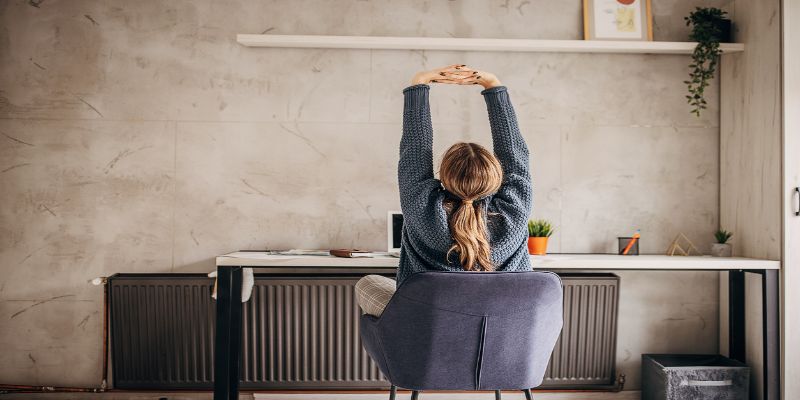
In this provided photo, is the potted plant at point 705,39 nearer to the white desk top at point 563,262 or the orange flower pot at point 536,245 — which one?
the white desk top at point 563,262

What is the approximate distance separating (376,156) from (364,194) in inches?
7.8

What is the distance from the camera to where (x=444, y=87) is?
2.66 m

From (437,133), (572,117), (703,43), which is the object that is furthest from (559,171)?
(703,43)

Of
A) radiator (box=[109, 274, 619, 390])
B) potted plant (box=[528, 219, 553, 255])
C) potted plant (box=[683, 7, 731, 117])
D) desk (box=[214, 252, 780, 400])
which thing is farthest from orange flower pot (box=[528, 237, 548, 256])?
potted plant (box=[683, 7, 731, 117])

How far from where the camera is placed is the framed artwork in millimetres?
2656

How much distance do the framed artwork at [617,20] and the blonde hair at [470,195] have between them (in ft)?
5.28

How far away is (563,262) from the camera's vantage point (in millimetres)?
2158

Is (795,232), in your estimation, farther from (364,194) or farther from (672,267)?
(364,194)

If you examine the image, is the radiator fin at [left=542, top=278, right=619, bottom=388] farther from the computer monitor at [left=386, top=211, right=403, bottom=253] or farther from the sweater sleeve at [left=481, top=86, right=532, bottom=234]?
the sweater sleeve at [left=481, top=86, right=532, bottom=234]

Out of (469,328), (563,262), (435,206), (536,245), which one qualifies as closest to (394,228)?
(536,245)

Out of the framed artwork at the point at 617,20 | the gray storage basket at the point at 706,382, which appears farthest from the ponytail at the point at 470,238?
the framed artwork at the point at 617,20

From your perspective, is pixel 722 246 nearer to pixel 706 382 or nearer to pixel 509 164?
pixel 706 382

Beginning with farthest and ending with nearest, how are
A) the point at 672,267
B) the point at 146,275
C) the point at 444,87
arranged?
the point at 444,87 → the point at 146,275 → the point at 672,267

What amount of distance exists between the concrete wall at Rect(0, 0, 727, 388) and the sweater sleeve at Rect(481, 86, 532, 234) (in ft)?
3.22
